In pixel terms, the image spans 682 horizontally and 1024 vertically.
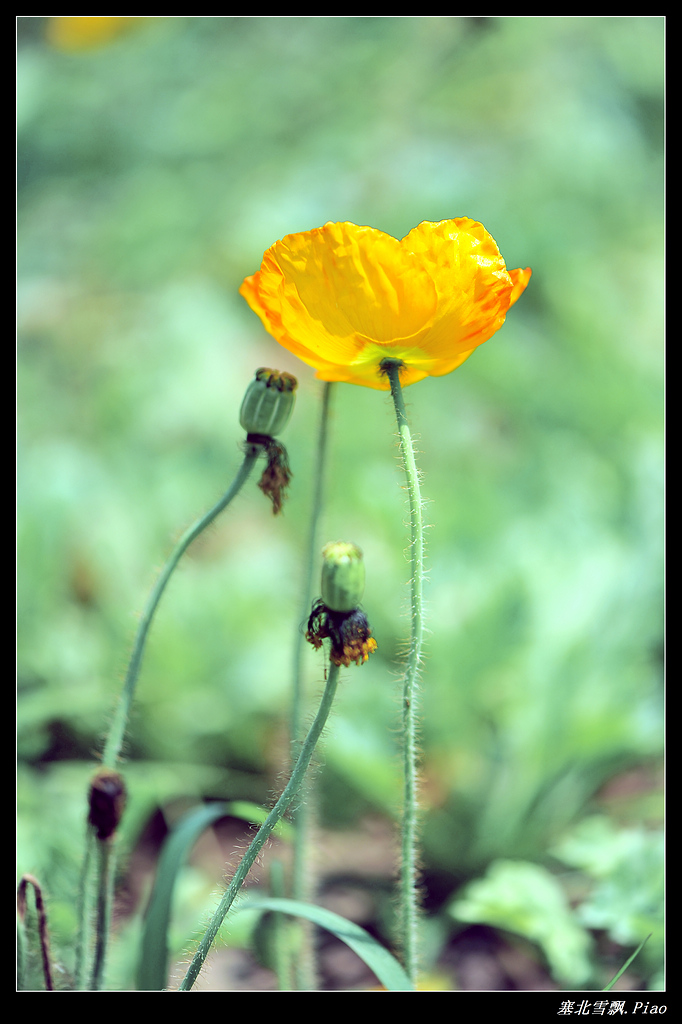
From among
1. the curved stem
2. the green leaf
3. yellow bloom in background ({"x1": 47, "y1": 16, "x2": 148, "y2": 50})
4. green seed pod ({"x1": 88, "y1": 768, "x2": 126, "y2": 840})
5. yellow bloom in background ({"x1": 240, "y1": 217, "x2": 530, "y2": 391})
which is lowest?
the green leaf

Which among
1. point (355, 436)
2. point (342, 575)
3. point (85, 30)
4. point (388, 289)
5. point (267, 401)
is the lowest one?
point (342, 575)

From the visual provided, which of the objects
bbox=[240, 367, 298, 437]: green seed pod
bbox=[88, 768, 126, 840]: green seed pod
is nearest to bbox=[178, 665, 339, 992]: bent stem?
bbox=[88, 768, 126, 840]: green seed pod

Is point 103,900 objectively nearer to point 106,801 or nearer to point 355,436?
point 106,801

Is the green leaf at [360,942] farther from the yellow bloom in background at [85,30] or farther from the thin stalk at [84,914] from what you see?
the yellow bloom in background at [85,30]

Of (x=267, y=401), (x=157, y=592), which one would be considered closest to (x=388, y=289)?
(x=267, y=401)

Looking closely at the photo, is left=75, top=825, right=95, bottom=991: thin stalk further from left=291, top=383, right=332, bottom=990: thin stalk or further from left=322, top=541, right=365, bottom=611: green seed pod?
left=322, top=541, right=365, bottom=611: green seed pod

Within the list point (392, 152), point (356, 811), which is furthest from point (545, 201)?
point (356, 811)
